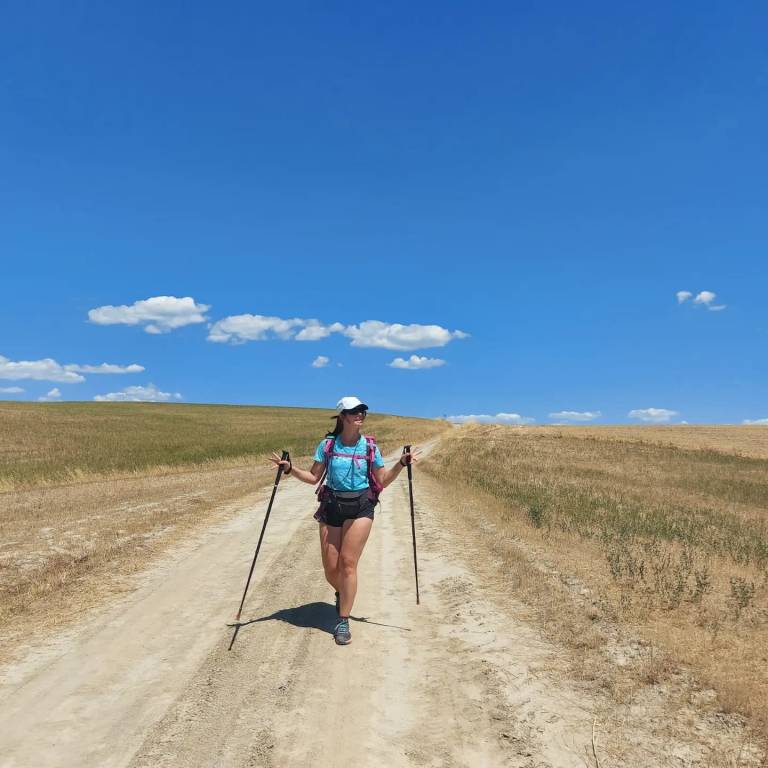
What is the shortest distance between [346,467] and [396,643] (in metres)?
2.10

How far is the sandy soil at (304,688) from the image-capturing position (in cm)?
469

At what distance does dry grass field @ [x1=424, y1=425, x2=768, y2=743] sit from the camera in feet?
→ 20.5

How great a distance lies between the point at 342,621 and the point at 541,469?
2264 centimetres

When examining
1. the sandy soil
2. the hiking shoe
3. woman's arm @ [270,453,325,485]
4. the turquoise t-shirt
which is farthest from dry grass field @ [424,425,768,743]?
woman's arm @ [270,453,325,485]

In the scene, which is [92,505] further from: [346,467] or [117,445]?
[117,445]

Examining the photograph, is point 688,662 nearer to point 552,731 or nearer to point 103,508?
point 552,731

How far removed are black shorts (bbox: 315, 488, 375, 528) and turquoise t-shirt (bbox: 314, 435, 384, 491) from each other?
0.08 meters

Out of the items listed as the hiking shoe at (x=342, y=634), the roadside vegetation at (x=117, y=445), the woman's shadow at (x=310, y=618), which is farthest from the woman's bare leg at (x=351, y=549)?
the roadside vegetation at (x=117, y=445)

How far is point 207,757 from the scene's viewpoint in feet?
15.1

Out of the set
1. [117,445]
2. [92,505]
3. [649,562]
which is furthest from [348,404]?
[117,445]

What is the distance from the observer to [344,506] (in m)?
7.28

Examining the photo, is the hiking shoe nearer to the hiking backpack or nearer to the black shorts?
the black shorts

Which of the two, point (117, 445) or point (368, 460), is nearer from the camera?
point (368, 460)

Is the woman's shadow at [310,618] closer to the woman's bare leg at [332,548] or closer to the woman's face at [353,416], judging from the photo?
the woman's bare leg at [332,548]
